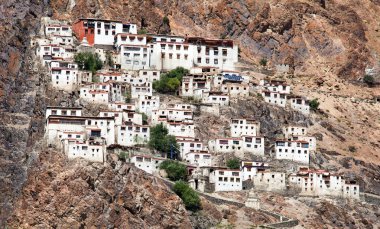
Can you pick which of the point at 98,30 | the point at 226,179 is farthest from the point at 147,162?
the point at 98,30

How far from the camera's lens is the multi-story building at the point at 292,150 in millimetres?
139000

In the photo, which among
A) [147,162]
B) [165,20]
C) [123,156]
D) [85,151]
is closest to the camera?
[85,151]

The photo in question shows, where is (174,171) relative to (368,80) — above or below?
below

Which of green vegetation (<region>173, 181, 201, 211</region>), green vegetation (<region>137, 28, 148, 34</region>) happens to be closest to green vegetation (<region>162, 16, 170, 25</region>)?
green vegetation (<region>137, 28, 148, 34</region>)

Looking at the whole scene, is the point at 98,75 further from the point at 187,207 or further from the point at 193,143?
the point at 187,207

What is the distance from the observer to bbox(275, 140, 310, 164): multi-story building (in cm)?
13900

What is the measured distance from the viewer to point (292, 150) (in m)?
139

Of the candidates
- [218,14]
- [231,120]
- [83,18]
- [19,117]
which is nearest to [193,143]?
[231,120]

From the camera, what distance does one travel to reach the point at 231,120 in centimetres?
14200

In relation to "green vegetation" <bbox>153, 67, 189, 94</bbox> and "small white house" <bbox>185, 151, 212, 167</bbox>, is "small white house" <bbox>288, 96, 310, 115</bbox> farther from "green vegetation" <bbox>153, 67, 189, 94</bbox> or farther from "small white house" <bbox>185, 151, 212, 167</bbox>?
"small white house" <bbox>185, 151, 212, 167</bbox>

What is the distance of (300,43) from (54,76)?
135ft

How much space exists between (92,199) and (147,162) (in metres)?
9.79

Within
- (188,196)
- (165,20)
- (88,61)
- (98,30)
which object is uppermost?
(165,20)

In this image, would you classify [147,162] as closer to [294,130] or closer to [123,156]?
[123,156]
